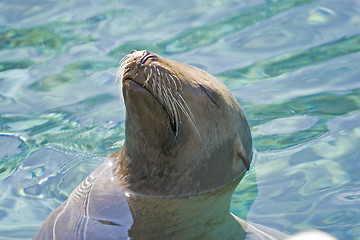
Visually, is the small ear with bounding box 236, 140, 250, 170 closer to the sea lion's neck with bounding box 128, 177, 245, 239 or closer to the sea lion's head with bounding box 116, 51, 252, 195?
the sea lion's head with bounding box 116, 51, 252, 195

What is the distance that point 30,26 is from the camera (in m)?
8.66

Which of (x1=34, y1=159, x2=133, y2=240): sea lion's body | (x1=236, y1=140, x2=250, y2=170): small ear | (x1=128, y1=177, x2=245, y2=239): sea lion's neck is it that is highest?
(x1=236, y1=140, x2=250, y2=170): small ear

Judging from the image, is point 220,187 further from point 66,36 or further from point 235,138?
point 66,36

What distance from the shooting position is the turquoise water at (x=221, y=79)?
16.7 ft

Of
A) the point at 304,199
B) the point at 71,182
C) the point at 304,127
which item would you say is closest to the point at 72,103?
the point at 71,182

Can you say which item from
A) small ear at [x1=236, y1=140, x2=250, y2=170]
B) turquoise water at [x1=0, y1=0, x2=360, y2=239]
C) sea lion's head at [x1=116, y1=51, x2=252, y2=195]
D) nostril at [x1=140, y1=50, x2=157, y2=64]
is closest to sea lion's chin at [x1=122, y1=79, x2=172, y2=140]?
sea lion's head at [x1=116, y1=51, x2=252, y2=195]

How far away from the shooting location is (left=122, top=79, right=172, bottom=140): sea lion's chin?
13.2ft

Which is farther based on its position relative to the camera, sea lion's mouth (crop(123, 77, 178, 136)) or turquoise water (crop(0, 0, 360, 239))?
turquoise water (crop(0, 0, 360, 239))

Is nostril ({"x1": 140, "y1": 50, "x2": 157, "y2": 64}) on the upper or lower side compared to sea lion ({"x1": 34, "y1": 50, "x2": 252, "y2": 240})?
upper

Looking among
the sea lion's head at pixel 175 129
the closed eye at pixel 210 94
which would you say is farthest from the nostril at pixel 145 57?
the closed eye at pixel 210 94

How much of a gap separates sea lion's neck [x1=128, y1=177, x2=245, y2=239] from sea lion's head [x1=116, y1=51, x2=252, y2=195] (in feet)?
0.22

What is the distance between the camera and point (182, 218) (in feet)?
14.2

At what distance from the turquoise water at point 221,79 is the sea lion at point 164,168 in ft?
1.67

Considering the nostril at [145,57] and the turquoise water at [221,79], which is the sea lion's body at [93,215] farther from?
the nostril at [145,57]
